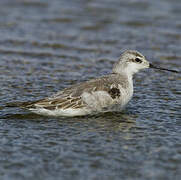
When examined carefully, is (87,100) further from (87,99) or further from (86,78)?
(86,78)

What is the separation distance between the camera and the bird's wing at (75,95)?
825cm

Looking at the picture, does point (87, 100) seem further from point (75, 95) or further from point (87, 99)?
point (75, 95)

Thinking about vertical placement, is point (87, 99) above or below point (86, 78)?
below

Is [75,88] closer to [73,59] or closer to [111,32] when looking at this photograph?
[73,59]

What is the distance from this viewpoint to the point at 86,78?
11078mm

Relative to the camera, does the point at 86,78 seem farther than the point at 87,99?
Yes

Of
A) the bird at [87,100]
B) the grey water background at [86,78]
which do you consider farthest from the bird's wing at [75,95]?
the grey water background at [86,78]

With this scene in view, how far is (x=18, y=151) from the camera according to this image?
6.53m

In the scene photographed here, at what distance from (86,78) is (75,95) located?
8.80ft

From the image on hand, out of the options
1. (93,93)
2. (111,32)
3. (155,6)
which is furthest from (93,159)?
(155,6)

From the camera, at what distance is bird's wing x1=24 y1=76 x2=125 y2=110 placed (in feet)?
27.1

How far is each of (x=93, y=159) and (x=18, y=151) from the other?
109cm

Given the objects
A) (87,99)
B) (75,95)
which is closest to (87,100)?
(87,99)

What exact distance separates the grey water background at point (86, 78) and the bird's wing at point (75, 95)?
0.92 feet
